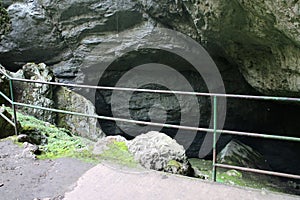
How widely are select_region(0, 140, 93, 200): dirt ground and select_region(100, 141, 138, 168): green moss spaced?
27 centimetres

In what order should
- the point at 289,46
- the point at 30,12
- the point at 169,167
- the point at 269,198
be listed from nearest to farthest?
1. the point at 269,198
2. the point at 169,167
3. the point at 289,46
4. the point at 30,12

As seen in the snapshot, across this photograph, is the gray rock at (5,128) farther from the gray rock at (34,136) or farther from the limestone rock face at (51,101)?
the limestone rock face at (51,101)

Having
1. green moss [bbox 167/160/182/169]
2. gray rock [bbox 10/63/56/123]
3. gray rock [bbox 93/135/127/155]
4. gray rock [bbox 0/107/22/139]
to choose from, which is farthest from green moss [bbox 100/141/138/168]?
gray rock [bbox 10/63/56/123]

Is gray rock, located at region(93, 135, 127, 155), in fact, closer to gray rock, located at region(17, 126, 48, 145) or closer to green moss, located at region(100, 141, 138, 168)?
green moss, located at region(100, 141, 138, 168)

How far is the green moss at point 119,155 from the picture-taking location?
286 centimetres

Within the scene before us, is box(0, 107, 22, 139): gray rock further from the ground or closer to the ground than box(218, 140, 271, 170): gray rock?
further from the ground

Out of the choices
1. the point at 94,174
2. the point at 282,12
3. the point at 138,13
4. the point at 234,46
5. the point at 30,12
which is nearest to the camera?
the point at 94,174

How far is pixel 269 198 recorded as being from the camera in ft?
7.06

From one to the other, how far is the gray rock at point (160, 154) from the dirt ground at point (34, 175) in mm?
552

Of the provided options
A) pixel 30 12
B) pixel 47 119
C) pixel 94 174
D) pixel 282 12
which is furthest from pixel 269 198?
pixel 30 12

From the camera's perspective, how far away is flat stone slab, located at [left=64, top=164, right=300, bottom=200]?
2.20 metres

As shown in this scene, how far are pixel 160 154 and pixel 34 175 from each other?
128cm

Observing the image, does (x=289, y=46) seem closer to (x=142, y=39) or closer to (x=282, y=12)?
(x=282, y=12)

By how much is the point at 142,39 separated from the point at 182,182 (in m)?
6.10
